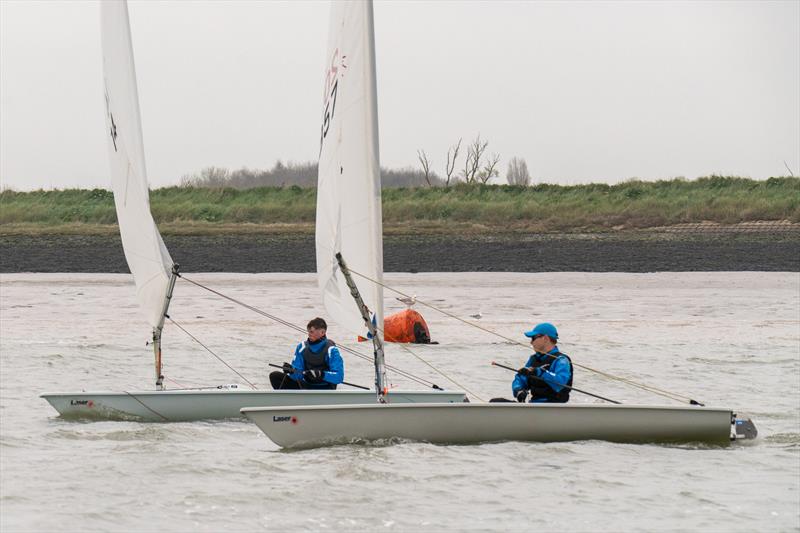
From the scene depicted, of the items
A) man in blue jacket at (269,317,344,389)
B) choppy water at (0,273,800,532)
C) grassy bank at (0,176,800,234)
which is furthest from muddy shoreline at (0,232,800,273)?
man in blue jacket at (269,317,344,389)

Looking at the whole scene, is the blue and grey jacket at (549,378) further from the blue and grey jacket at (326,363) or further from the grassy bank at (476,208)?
the grassy bank at (476,208)

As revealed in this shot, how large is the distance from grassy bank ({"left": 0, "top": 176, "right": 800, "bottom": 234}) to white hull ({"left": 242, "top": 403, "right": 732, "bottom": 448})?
31.8m

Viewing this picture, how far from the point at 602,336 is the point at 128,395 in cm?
956

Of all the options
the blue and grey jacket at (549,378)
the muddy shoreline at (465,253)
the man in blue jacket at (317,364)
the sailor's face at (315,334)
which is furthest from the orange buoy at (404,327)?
the muddy shoreline at (465,253)

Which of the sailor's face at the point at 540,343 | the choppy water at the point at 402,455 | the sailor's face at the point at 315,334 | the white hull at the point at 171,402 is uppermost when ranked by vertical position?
the sailor's face at the point at 315,334

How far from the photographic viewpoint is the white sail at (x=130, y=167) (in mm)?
13789

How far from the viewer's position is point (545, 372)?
12.0m

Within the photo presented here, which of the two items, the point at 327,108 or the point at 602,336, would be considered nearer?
the point at 327,108

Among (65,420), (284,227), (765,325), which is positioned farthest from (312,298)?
(284,227)

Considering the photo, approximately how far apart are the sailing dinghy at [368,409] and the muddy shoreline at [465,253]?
1902 centimetres

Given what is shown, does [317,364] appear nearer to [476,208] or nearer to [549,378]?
[549,378]

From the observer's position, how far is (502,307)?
24016 millimetres

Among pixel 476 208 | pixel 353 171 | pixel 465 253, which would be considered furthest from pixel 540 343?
pixel 476 208

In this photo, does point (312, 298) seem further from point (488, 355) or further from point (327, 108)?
point (327, 108)
